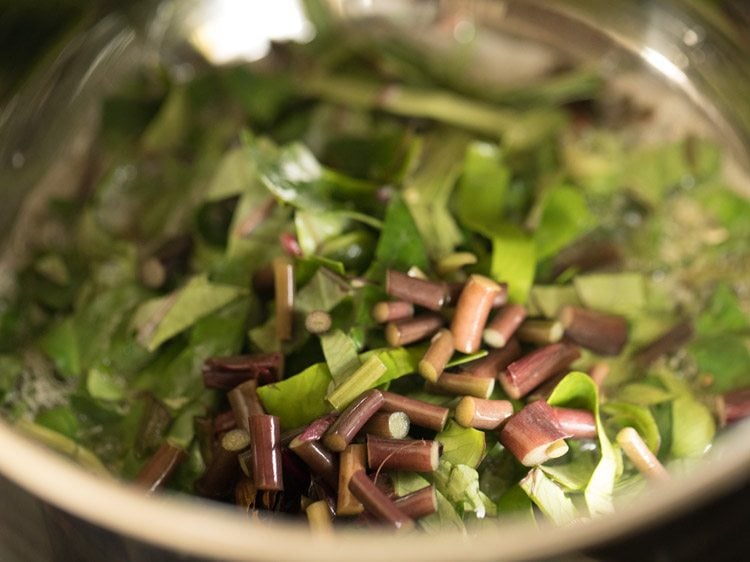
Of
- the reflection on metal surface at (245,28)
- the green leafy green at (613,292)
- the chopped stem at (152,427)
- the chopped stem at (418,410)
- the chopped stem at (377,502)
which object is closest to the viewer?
the chopped stem at (377,502)

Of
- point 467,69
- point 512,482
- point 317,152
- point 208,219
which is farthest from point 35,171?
point 512,482

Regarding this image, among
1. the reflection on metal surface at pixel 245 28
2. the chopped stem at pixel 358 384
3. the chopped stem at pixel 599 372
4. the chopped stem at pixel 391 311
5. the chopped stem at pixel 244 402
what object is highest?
the reflection on metal surface at pixel 245 28

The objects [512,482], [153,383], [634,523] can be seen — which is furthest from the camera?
[153,383]

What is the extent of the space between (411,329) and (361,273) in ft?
0.45

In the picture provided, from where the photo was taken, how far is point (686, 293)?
1054 millimetres

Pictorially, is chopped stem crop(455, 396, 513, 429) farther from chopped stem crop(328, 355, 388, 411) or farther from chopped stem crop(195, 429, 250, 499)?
chopped stem crop(195, 429, 250, 499)

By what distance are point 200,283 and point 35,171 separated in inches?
14.4

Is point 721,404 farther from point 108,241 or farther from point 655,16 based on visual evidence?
point 108,241

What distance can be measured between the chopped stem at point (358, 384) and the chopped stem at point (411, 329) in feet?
0.19

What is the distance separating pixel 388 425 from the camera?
0.77 metres

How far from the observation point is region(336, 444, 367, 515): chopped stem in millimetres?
717

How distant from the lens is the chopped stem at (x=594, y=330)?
0.94 meters

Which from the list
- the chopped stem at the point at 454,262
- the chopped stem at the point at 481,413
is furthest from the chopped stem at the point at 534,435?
the chopped stem at the point at 454,262

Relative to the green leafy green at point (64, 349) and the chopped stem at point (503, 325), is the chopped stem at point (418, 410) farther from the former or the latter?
the green leafy green at point (64, 349)
